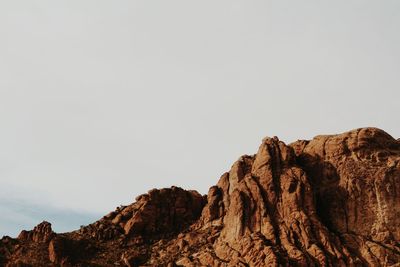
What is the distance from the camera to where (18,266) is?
113 meters

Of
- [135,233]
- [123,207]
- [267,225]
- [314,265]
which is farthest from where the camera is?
[123,207]

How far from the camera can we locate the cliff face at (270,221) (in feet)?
350

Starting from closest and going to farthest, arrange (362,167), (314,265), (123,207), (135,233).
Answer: (314,265), (362,167), (135,233), (123,207)

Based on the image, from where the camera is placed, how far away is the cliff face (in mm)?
106750

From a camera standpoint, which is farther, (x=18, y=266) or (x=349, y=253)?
(x=18, y=266)

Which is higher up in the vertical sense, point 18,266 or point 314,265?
point 18,266

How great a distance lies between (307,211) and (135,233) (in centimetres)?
3914

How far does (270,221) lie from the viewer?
112m

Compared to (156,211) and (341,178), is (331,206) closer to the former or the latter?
(341,178)

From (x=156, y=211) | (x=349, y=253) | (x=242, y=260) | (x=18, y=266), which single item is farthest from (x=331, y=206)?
(x=18, y=266)

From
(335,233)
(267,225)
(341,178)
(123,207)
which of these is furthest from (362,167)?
(123,207)

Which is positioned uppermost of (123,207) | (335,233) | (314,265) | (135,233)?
(123,207)

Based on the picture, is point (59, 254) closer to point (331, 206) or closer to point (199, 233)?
point (199, 233)

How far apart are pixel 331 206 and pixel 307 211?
723 cm
